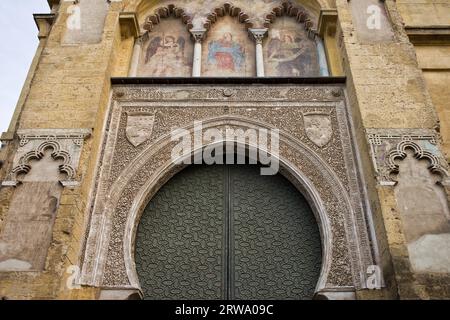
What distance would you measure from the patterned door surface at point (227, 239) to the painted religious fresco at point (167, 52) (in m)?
1.80

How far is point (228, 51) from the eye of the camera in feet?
23.5

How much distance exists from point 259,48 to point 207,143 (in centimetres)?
205

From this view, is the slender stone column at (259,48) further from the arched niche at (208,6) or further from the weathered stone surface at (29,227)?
the weathered stone surface at (29,227)

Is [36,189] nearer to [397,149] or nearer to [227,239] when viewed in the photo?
[227,239]

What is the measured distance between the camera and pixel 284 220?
5566 millimetres

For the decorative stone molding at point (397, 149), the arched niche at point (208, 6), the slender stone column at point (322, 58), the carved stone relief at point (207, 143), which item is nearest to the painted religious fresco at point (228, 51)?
the arched niche at point (208, 6)

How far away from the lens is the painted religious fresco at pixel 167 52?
273 inches

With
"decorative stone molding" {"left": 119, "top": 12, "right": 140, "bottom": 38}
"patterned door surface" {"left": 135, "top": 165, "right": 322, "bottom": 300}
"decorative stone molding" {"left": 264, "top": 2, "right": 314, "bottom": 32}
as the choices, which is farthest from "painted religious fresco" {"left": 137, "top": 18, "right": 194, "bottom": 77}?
"patterned door surface" {"left": 135, "top": 165, "right": 322, "bottom": 300}

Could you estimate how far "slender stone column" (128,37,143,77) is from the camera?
22.4 ft

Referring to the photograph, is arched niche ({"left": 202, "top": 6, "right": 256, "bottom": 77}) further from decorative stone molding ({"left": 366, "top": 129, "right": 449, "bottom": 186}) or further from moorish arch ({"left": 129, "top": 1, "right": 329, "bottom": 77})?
decorative stone molding ({"left": 366, "top": 129, "right": 449, "bottom": 186})

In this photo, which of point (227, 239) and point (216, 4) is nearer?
point (227, 239)

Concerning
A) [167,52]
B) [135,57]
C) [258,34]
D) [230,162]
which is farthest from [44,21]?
[230,162]

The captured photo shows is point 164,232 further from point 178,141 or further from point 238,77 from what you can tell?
point 238,77

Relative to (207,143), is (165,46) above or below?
above
